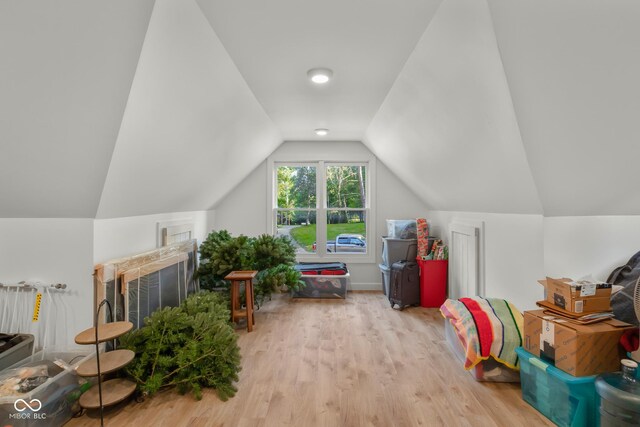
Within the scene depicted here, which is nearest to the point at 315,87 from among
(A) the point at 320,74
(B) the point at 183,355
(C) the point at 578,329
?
(A) the point at 320,74

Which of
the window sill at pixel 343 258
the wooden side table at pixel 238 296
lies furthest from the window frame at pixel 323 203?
the wooden side table at pixel 238 296

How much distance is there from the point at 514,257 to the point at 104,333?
2.97m

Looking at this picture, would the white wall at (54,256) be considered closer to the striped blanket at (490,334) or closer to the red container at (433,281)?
→ the striped blanket at (490,334)

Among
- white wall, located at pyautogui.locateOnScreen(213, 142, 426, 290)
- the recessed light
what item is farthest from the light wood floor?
Result: the recessed light

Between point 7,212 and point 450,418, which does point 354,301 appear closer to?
point 450,418

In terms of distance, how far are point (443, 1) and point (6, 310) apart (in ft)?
11.3

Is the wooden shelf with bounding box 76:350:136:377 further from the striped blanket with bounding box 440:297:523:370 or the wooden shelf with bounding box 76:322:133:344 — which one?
the striped blanket with bounding box 440:297:523:370

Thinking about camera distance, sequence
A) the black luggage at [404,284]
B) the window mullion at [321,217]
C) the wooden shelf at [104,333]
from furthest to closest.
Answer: the window mullion at [321,217] → the black luggage at [404,284] → the wooden shelf at [104,333]

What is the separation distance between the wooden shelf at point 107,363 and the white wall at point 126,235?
0.67 meters

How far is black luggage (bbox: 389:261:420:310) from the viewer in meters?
4.02

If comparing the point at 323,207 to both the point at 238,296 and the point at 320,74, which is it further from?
the point at 320,74

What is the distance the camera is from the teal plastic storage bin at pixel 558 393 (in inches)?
67.7

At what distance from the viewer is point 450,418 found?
1.92m

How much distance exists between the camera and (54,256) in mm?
2324
